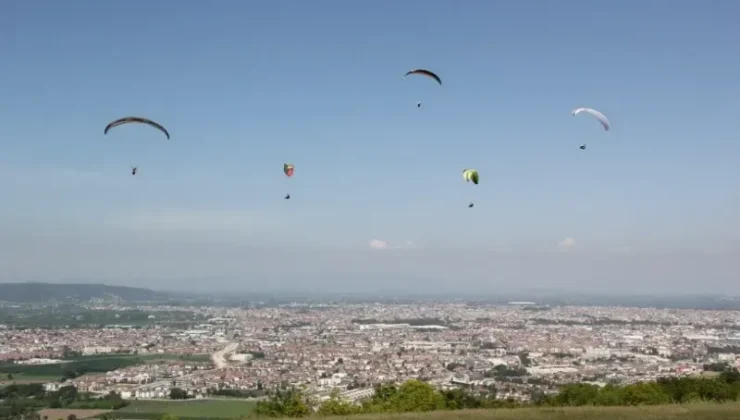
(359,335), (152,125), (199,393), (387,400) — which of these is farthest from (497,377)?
(359,335)

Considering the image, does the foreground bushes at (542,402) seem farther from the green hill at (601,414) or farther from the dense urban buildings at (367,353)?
the dense urban buildings at (367,353)

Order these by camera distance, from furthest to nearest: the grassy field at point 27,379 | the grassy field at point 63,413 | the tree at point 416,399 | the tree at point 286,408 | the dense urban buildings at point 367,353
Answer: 1. the grassy field at point 27,379
2. the dense urban buildings at point 367,353
3. the grassy field at point 63,413
4. the tree at point 416,399
5. the tree at point 286,408

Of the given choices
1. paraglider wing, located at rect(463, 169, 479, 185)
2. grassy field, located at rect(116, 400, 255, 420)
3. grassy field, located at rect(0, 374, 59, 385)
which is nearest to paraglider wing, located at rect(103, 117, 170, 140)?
paraglider wing, located at rect(463, 169, 479, 185)

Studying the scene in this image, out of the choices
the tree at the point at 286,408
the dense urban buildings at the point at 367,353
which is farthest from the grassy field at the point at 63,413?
the tree at the point at 286,408

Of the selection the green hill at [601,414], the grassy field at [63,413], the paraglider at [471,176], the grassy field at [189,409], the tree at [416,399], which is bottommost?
the grassy field at [63,413]

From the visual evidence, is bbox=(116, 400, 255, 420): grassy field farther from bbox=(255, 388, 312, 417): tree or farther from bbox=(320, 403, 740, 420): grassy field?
bbox=(320, 403, 740, 420): grassy field

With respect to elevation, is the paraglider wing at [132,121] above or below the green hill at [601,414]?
above

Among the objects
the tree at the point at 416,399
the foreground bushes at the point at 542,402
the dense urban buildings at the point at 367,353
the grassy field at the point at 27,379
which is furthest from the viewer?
the grassy field at the point at 27,379

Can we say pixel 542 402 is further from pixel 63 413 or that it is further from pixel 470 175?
pixel 63 413

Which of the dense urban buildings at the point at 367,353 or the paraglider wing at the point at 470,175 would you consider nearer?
the paraglider wing at the point at 470,175

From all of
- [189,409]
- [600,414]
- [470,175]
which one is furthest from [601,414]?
[189,409]
